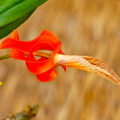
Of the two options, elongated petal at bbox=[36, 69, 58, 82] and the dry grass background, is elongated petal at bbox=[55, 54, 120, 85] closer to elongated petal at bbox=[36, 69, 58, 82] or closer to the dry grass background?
elongated petal at bbox=[36, 69, 58, 82]

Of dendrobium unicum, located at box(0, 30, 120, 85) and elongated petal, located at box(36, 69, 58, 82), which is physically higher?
dendrobium unicum, located at box(0, 30, 120, 85)

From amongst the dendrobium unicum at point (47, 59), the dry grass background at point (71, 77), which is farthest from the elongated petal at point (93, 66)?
the dry grass background at point (71, 77)

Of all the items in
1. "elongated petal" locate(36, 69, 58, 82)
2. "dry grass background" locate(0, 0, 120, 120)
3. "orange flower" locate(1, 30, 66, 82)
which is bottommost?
"elongated petal" locate(36, 69, 58, 82)

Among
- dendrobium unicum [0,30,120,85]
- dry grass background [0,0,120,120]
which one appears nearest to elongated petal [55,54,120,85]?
dendrobium unicum [0,30,120,85]

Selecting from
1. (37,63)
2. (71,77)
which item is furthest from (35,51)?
(71,77)

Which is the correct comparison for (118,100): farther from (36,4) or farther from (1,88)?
(36,4)

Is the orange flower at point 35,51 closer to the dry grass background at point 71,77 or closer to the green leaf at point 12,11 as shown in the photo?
the green leaf at point 12,11

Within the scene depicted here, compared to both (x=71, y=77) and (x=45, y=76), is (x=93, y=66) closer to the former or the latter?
(x=45, y=76)

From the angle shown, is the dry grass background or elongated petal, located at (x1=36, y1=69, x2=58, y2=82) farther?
the dry grass background
